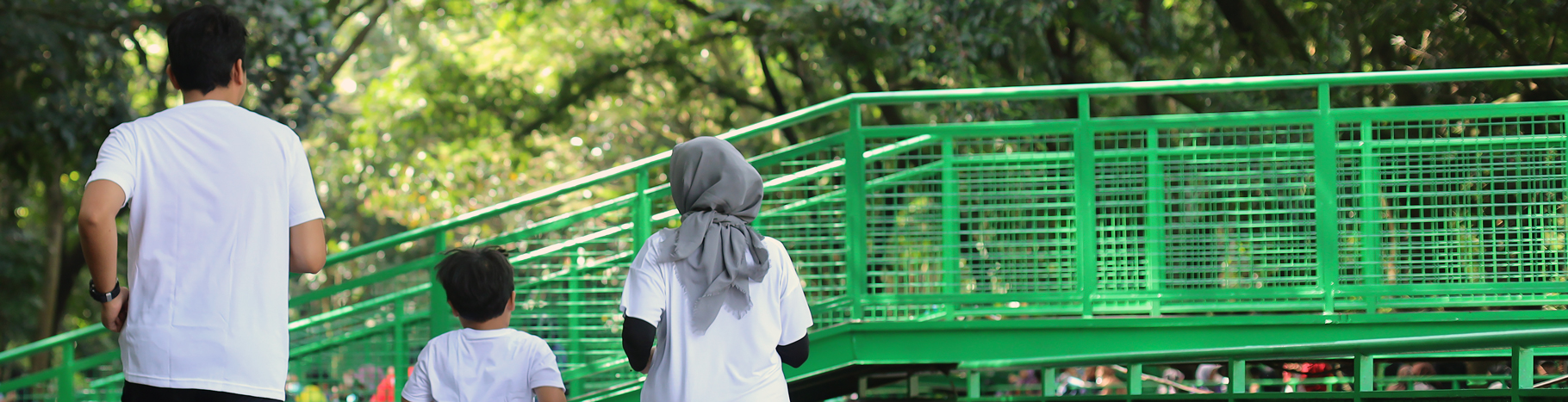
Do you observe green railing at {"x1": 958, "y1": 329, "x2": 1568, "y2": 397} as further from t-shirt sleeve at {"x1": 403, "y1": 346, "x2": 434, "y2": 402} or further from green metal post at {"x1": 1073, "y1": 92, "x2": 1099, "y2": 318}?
t-shirt sleeve at {"x1": 403, "y1": 346, "x2": 434, "y2": 402}

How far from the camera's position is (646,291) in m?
3.37

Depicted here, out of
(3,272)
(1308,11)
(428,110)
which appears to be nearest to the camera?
(1308,11)

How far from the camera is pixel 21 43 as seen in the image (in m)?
8.41

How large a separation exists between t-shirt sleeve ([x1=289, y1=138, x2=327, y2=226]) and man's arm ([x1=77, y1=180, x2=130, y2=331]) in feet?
1.16

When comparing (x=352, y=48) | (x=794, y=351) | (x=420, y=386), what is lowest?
(x=420, y=386)

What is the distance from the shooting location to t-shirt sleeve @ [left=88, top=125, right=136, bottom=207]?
2.67 meters

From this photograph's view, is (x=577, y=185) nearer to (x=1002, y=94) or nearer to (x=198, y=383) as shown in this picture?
(x=1002, y=94)

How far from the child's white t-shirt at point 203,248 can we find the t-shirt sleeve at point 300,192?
43mm

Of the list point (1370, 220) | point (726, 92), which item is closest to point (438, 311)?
point (1370, 220)

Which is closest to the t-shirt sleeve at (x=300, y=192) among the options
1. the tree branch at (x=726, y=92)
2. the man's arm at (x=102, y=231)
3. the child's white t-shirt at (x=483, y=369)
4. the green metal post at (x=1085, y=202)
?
the man's arm at (x=102, y=231)

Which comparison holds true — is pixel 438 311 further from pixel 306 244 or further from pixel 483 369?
pixel 306 244

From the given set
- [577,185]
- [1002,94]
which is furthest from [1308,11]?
[577,185]

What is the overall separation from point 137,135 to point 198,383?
568 millimetres

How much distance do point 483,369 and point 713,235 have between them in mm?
915
